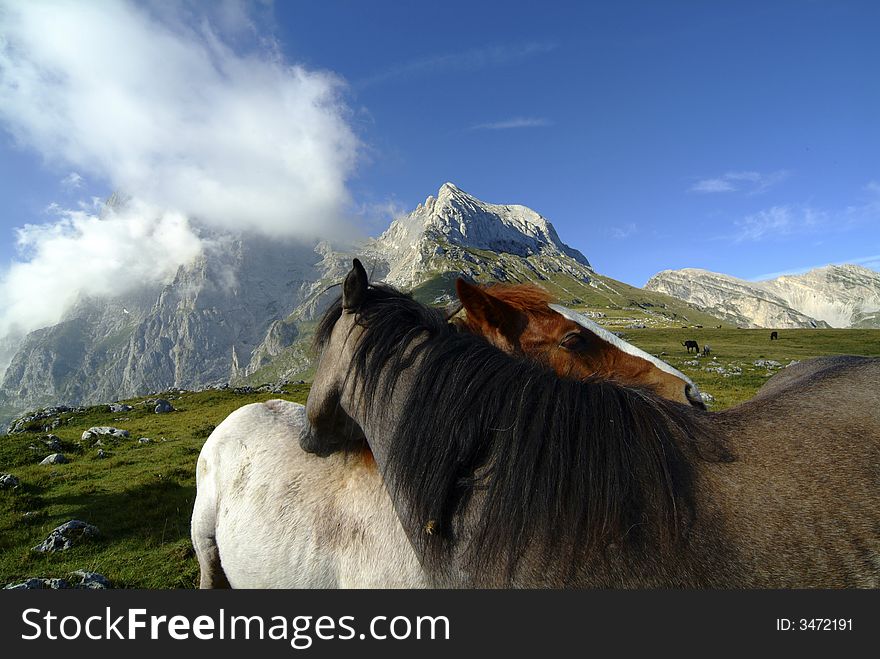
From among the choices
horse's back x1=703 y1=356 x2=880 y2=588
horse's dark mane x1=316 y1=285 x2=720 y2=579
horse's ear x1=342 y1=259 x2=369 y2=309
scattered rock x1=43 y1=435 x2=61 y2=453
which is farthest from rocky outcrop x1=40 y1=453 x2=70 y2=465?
horse's back x1=703 y1=356 x2=880 y2=588

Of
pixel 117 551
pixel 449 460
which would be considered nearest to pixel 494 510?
pixel 449 460

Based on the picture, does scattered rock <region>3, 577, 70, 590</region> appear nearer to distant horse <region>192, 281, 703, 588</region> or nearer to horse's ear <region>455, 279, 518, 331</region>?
distant horse <region>192, 281, 703, 588</region>

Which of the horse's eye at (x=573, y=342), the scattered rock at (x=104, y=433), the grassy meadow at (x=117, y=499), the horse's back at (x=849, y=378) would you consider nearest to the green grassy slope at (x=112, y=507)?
the grassy meadow at (x=117, y=499)

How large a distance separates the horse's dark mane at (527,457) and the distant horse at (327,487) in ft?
1.76

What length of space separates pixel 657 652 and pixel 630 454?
3.17ft

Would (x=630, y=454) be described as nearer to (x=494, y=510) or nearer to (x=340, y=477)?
(x=494, y=510)

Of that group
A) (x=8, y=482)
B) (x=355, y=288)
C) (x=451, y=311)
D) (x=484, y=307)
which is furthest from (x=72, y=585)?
(x=8, y=482)

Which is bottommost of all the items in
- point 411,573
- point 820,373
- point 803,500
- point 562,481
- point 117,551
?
point 117,551

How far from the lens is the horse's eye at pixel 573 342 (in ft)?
14.7

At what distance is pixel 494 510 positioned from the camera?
7.50 ft

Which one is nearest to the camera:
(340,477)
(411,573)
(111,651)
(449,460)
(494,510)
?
(494,510)

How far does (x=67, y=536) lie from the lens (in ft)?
28.3

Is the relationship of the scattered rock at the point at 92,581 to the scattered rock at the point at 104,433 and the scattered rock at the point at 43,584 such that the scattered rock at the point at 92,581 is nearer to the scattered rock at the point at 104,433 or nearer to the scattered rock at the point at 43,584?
the scattered rock at the point at 43,584

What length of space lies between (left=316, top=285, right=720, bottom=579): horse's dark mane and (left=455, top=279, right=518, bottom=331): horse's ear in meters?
1.42
